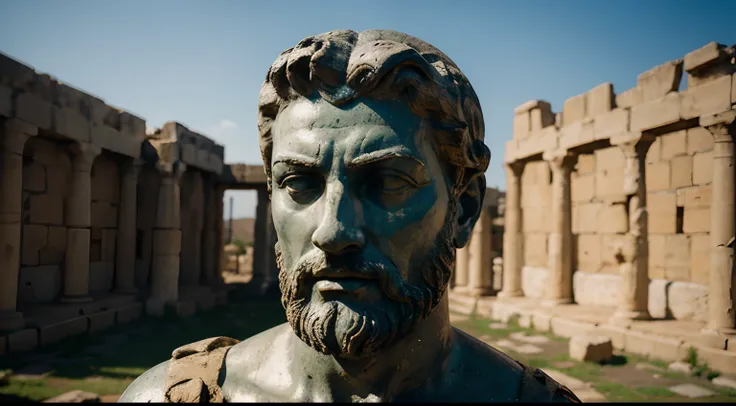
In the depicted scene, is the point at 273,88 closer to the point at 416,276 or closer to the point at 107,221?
the point at 416,276

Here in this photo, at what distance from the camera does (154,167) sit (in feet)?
44.8

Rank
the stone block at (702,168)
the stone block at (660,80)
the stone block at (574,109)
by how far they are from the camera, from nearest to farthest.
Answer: the stone block at (660,80) → the stone block at (702,168) → the stone block at (574,109)

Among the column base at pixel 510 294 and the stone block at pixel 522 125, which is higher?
the stone block at pixel 522 125

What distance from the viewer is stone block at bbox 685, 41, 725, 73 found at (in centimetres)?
905

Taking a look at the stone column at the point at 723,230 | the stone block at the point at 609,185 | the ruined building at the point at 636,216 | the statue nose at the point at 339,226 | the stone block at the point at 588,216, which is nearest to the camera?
the statue nose at the point at 339,226

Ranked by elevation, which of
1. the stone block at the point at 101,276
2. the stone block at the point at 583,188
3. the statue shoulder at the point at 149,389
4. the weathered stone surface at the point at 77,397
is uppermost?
the stone block at the point at 583,188

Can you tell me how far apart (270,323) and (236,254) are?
16579 millimetres

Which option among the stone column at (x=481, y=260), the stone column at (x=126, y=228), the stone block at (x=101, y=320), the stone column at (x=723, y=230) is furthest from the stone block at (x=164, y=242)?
the stone column at (x=723, y=230)

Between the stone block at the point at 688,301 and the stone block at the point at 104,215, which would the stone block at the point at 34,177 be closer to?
the stone block at the point at 104,215

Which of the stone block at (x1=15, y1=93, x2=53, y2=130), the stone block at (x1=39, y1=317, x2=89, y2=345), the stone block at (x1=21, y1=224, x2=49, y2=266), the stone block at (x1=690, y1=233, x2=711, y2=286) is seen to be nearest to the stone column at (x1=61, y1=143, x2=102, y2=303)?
the stone block at (x1=21, y1=224, x2=49, y2=266)

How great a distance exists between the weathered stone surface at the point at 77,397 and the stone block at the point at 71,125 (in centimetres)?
552

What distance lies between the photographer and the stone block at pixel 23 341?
27.8 feet

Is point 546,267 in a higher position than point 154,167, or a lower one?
lower

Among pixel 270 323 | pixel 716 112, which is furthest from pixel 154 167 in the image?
pixel 716 112
